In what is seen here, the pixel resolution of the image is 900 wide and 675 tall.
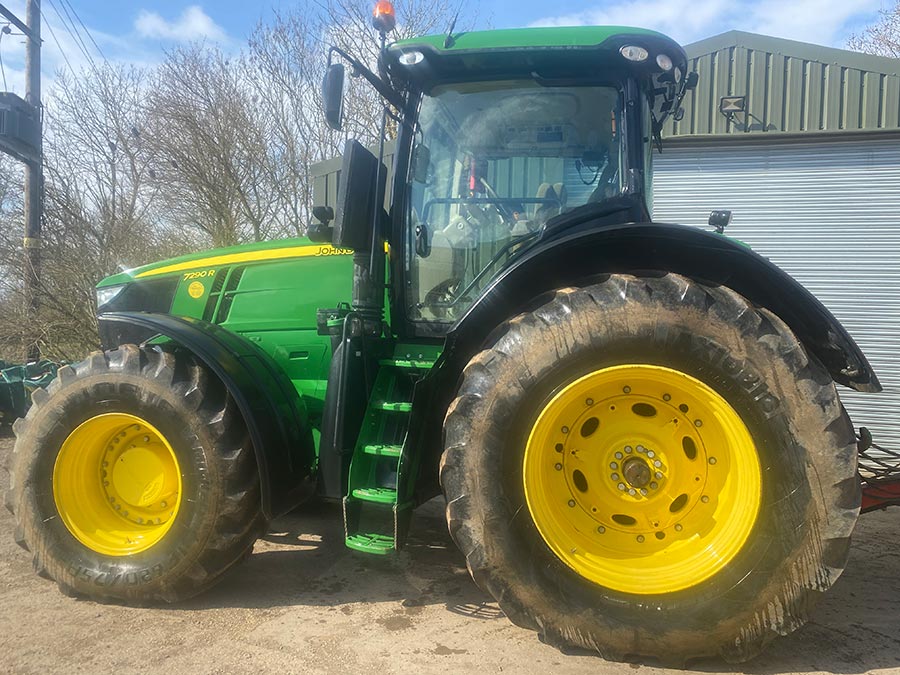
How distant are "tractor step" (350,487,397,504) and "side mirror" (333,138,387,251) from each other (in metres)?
1.11

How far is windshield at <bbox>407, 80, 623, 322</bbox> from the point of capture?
2891 mm

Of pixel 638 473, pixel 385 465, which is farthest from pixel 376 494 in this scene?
pixel 638 473

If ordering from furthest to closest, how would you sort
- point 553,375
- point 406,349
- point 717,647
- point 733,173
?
point 733,173 → point 406,349 → point 553,375 → point 717,647

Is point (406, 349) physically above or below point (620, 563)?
above

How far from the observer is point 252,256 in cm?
362

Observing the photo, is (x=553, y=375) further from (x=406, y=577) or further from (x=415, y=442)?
(x=406, y=577)

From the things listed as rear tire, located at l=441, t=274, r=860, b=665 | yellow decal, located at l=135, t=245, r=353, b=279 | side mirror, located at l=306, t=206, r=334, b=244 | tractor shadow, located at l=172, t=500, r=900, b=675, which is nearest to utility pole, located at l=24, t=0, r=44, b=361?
yellow decal, located at l=135, t=245, r=353, b=279

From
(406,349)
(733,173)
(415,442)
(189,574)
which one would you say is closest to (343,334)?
(406,349)

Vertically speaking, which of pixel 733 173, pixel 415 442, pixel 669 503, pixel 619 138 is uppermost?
pixel 733 173

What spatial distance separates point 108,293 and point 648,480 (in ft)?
11.1

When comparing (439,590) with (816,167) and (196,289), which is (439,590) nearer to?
(196,289)

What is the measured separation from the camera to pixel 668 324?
228 centimetres

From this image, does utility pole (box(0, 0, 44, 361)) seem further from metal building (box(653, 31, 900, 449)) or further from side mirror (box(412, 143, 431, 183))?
metal building (box(653, 31, 900, 449))

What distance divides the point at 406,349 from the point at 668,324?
127 centimetres
